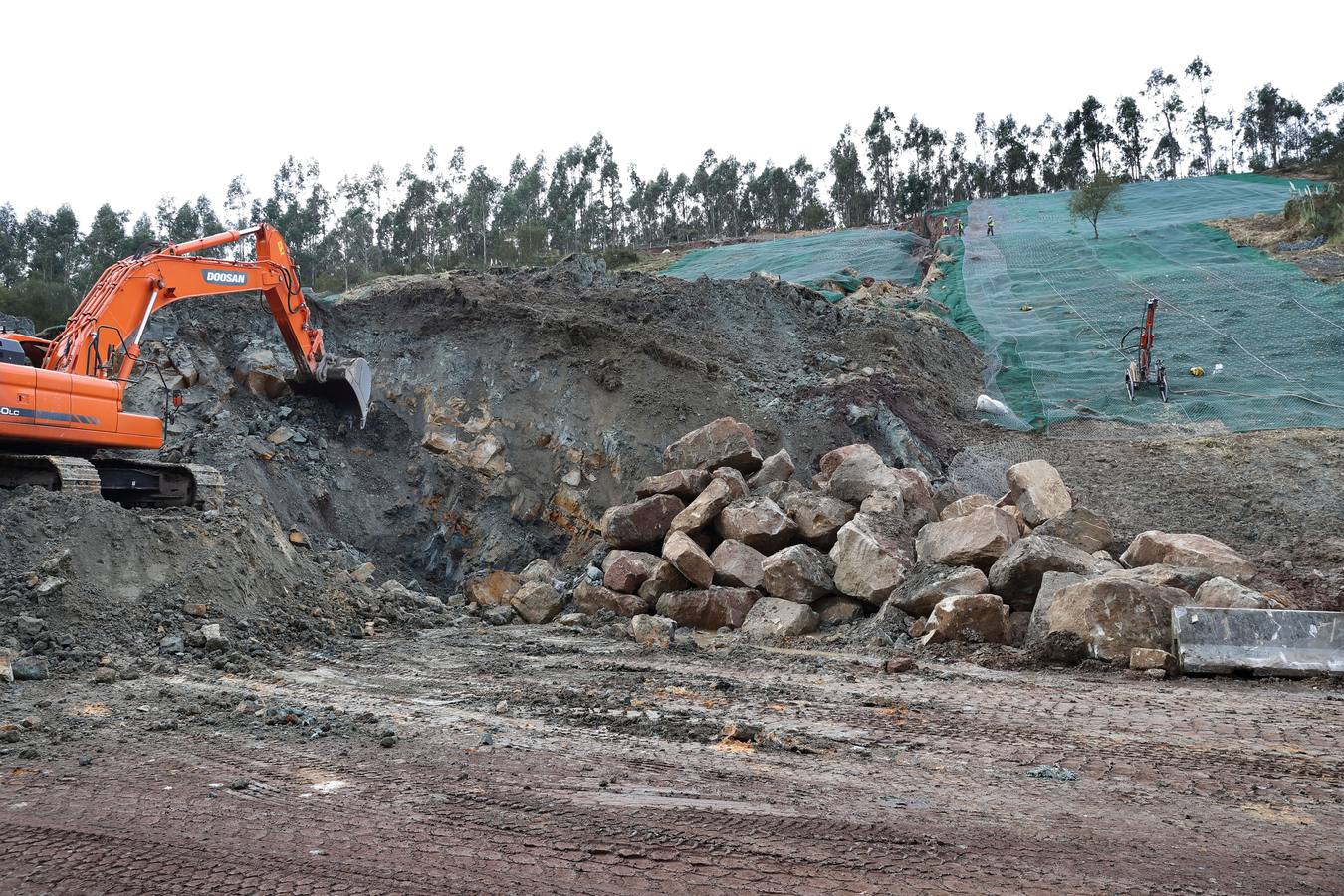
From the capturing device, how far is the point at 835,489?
9.45 m

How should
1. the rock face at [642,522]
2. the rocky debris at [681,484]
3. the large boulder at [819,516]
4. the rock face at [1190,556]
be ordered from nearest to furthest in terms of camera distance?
the rock face at [1190,556] → the large boulder at [819,516] → the rock face at [642,522] → the rocky debris at [681,484]

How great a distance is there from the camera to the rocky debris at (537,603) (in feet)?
29.9

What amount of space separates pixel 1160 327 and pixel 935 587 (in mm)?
12053

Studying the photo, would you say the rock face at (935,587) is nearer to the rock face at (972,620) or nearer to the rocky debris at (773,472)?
the rock face at (972,620)

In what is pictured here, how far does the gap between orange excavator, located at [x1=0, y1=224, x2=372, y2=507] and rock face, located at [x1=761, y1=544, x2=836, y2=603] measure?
220 inches

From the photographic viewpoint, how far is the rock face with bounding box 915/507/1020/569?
763 cm

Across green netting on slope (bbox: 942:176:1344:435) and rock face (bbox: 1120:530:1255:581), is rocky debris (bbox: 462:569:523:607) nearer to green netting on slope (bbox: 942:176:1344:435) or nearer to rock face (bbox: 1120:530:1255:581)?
rock face (bbox: 1120:530:1255:581)

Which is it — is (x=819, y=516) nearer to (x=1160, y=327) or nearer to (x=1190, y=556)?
(x=1190, y=556)

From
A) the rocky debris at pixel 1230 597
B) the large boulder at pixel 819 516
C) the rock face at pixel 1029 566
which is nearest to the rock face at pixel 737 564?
the large boulder at pixel 819 516

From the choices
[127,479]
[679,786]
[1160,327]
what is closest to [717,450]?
[127,479]

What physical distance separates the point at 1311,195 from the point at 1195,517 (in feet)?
62.3

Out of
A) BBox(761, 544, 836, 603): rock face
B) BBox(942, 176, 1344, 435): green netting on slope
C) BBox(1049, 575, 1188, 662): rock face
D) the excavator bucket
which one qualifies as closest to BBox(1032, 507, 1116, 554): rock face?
BBox(1049, 575, 1188, 662): rock face

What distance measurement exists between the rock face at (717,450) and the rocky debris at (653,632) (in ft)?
9.17

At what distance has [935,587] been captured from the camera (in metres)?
7.36
